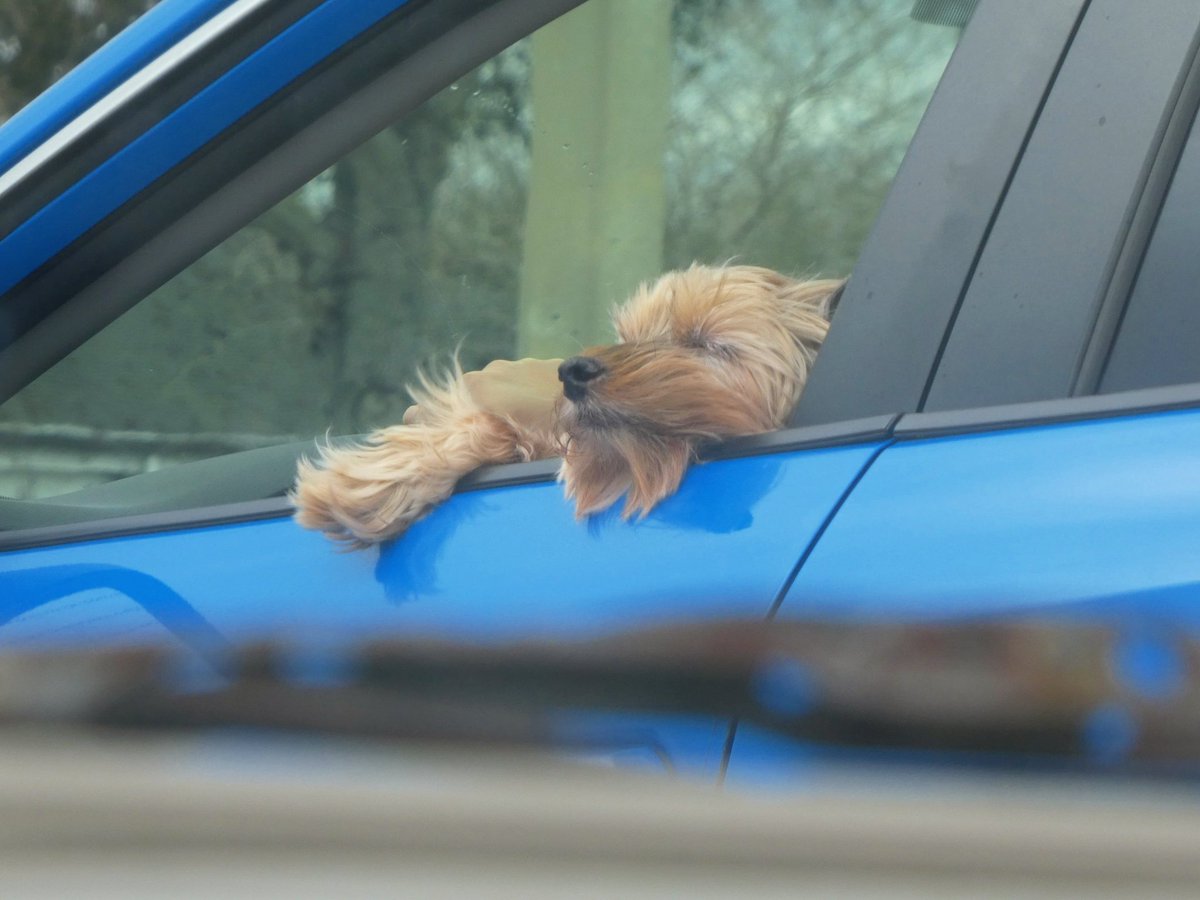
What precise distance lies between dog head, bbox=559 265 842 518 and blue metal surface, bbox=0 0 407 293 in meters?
0.60

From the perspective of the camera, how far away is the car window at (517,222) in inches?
107

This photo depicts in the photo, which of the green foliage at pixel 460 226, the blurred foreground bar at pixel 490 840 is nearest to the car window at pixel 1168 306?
the green foliage at pixel 460 226

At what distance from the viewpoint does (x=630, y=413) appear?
2.18m

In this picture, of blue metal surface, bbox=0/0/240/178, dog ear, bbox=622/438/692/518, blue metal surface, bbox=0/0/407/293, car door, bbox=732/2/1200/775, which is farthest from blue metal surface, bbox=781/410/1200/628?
blue metal surface, bbox=0/0/240/178

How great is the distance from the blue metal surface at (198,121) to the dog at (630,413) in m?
0.46

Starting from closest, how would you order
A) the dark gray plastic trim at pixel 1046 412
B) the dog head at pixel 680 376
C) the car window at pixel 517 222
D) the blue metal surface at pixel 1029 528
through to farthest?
the blue metal surface at pixel 1029 528
the dark gray plastic trim at pixel 1046 412
the dog head at pixel 680 376
the car window at pixel 517 222

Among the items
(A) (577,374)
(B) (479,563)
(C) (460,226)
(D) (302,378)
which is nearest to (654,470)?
(B) (479,563)

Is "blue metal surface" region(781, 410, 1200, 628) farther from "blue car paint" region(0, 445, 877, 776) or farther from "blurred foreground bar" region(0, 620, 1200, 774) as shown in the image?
"blurred foreground bar" region(0, 620, 1200, 774)

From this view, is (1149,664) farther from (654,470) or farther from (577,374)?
(577,374)

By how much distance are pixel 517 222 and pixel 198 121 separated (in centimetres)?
207

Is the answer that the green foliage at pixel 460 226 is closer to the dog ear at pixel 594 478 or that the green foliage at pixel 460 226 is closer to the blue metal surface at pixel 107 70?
the blue metal surface at pixel 107 70

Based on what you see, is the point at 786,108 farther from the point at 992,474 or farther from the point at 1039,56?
the point at 992,474

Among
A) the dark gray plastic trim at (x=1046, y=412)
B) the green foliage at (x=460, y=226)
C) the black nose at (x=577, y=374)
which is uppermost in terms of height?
the green foliage at (x=460, y=226)

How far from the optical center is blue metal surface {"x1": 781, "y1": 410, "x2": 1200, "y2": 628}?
134 cm
